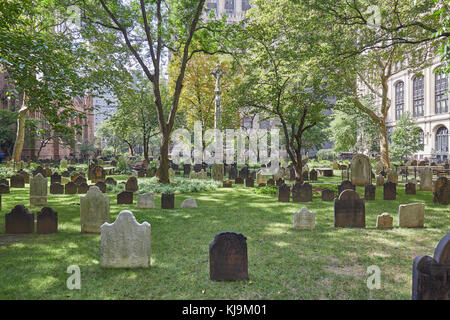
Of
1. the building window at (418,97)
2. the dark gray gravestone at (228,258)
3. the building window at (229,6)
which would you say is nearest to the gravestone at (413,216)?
the dark gray gravestone at (228,258)

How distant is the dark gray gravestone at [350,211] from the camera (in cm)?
675

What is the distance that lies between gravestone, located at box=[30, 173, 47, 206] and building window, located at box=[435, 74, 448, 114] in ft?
178

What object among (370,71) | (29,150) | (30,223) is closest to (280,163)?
(370,71)

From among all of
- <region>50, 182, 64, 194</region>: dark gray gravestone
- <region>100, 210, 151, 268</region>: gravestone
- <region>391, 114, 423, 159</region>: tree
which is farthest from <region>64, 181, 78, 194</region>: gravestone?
<region>391, 114, 423, 159</region>: tree

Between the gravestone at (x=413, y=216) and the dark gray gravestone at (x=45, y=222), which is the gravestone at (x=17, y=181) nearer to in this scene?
the dark gray gravestone at (x=45, y=222)

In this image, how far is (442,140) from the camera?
44156 mm

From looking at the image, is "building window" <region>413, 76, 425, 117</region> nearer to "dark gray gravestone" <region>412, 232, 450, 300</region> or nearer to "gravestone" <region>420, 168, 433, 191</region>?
"gravestone" <region>420, 168, 433, 191</region>

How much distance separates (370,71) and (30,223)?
22.8 meters

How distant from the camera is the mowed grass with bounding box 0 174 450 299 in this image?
361cm

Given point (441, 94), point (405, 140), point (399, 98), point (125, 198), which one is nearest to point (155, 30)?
point (125, 198)

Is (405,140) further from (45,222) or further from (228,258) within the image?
(45,222)
